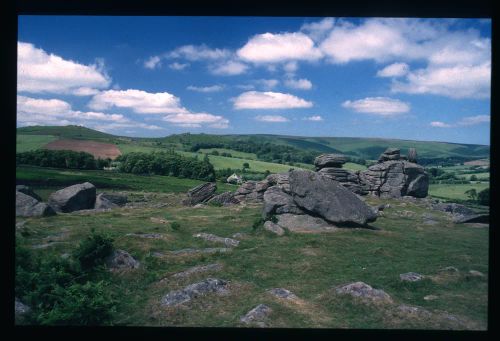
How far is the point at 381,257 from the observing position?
16812 mm

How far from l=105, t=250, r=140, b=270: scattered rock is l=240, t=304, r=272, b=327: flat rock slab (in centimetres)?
584

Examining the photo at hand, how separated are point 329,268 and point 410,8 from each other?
11.2m

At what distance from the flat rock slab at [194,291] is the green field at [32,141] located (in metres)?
55.1

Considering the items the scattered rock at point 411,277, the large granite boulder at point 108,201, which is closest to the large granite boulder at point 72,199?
the large granite boulder at point 108,201

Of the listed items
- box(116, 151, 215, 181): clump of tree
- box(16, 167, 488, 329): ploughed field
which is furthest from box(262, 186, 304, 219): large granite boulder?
box(116, 151, 215, 181): clump of tree

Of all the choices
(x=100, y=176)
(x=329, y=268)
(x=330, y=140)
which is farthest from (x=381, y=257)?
(x=330, y=140)

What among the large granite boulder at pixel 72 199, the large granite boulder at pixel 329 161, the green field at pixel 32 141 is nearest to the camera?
the large granite boulder at pixel 72 199

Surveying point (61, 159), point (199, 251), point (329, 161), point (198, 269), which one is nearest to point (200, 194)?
point (329, 161)

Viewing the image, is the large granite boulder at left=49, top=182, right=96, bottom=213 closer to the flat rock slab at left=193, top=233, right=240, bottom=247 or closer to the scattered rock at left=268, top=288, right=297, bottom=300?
the flat rock slab at left=193, top=233, right=240, bottom=247

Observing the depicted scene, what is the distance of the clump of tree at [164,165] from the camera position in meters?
61.1

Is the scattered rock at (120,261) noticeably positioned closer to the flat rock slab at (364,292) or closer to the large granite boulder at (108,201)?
the flat rock slab at (364,292)

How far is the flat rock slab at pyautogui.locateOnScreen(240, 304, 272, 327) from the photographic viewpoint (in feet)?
33.5

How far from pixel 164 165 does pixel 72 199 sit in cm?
3316

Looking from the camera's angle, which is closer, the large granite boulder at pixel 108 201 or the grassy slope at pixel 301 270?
the grassy slope at pixel 301 270
